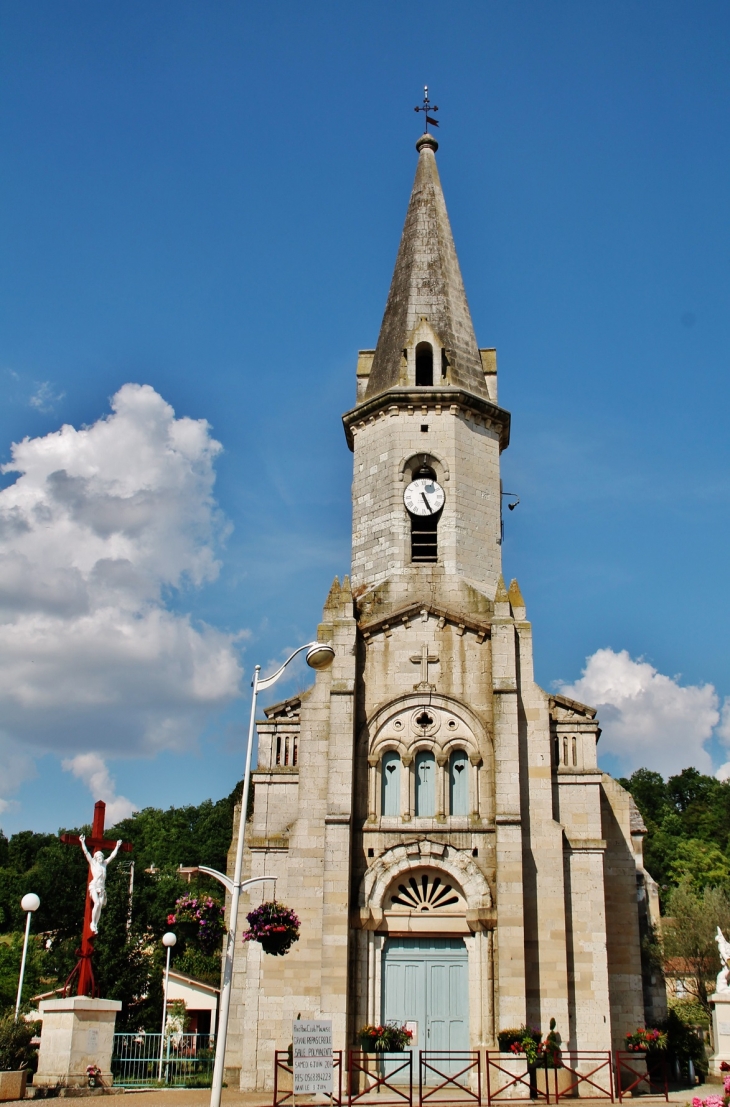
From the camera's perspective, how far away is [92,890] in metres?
22.6

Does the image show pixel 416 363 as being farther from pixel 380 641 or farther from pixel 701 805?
pixel 701 805

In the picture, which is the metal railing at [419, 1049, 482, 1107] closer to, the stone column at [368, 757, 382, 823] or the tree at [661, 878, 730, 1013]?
the stone column at [368, 757, 382, 823]

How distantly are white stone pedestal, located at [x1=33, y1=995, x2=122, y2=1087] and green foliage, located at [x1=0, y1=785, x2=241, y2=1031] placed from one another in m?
2.59

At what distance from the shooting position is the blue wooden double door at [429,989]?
23844 mm

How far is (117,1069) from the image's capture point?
27969mm

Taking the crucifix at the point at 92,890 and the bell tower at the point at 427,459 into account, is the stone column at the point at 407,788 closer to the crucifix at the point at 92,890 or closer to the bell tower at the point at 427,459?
the bell tower at the point at 427,459

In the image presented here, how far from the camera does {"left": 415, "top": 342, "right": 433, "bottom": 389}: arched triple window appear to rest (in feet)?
102

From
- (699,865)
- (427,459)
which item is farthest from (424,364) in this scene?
(699,865)

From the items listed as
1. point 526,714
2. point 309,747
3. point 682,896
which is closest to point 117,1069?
point 309,747

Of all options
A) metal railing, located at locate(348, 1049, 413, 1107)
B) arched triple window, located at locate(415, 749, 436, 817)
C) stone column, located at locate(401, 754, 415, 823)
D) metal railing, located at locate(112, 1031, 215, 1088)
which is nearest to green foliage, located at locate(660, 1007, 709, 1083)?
metal railing, located at locate(348, 1049, 413, 1107)

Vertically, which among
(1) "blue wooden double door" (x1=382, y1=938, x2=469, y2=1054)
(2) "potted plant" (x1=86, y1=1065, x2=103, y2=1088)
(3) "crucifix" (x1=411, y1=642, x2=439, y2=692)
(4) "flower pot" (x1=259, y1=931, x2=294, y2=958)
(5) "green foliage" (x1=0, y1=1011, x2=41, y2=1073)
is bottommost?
(2) "potted plant" (x1=86, y1=1065, x2=103, y2=1088)

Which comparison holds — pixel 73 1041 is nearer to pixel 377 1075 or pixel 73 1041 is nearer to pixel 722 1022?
pixel 377 1075

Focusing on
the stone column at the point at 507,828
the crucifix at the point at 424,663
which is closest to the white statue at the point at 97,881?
the crucifix at the point at 424,663

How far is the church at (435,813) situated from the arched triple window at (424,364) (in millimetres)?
736
